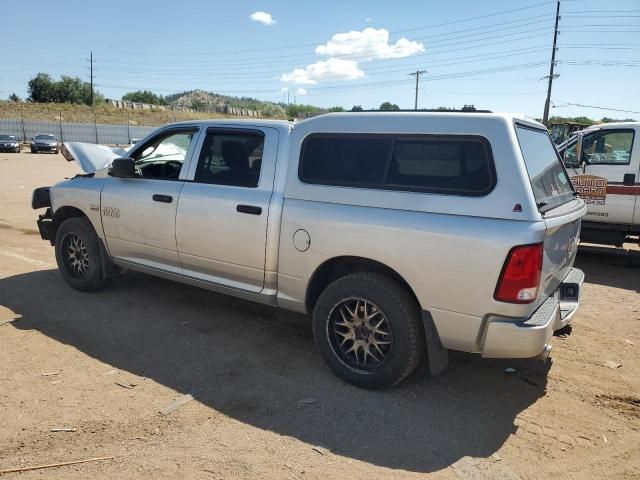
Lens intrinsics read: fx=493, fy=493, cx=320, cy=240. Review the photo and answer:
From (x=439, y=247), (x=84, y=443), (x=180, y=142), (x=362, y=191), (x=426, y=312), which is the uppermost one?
(x=180, y=142)

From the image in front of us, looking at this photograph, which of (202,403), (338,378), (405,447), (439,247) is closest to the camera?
(405,447)

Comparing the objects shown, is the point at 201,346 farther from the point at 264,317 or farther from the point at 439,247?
the point at 439,247

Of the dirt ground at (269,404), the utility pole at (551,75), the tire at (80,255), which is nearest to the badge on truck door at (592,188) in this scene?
the dirt ground at (269,404)

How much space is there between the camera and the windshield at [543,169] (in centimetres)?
323

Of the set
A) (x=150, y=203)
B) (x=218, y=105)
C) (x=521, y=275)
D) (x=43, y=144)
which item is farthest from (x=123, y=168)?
(x=218, y=105)

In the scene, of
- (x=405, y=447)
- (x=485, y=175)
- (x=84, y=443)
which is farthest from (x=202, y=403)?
(x=485, y=175)

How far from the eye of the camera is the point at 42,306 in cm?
510

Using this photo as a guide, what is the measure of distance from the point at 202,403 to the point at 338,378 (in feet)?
3.38

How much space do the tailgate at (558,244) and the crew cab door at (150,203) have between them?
10.4 feet

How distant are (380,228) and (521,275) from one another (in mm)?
950

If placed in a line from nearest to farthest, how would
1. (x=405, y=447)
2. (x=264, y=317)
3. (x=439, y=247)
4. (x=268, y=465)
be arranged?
(x=268, y=465)
(x=405, y=447)
(x=439, y=247)
(x=264, y=317)

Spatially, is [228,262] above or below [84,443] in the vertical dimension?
A: above

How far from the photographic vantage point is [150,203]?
478 cm

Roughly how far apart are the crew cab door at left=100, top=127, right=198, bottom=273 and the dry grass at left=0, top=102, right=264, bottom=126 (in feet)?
176
